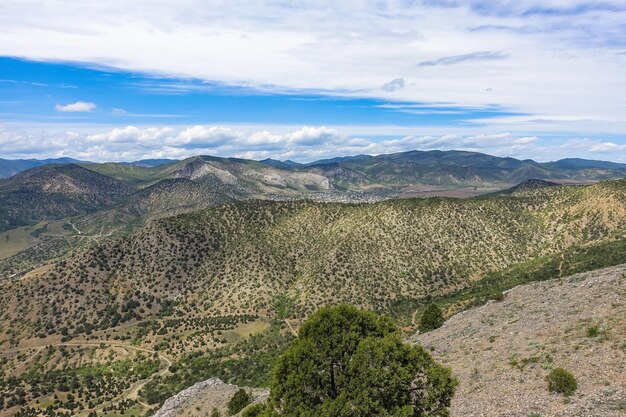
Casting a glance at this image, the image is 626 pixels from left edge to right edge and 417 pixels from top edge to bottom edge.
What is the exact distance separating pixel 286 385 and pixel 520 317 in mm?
28608

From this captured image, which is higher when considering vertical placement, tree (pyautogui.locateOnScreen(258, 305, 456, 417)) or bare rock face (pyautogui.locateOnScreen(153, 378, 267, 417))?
tree (pyautogui.locateOnScreen(258, 305, 456, 417))

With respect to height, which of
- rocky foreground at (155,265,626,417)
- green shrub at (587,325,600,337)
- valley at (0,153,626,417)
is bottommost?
valley at (0,153,626,417)

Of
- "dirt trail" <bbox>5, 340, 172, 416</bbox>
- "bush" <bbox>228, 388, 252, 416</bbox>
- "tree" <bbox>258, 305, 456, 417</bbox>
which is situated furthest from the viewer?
"dirt trail" <bbox>5, 340, 172, 416</bbox>

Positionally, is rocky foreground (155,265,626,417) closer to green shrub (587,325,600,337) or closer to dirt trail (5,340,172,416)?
green shrub (587,325,600,337)

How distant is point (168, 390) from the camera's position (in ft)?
222

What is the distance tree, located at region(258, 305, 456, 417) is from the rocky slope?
20.3 feet

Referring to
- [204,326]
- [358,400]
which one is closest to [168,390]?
[204,326]

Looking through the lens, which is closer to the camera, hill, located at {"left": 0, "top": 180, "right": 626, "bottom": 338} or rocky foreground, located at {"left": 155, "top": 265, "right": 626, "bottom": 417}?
rocky foreground, located at {"left": 155, "top": 265, "right": 626, "bottom": 417}

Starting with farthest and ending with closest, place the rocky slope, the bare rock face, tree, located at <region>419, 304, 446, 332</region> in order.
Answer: tree, located at <region>419, 304, 446, 332</region>, the bare rock face, the rocky slope

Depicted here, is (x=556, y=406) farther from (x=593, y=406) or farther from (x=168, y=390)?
(x=168, y=390)

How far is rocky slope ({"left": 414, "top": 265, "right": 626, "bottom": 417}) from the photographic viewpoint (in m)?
23.2

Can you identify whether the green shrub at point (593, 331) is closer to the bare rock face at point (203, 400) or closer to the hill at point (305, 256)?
the bare rock face at point (203, 400)

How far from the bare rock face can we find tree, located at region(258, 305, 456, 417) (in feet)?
72.7

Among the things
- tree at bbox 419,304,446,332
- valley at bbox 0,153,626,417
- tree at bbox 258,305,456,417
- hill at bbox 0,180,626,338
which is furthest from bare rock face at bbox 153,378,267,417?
hill at bbox 0,180,626,338
